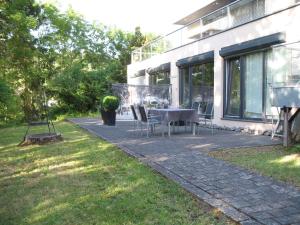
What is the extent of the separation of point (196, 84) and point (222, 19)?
10.8 ft

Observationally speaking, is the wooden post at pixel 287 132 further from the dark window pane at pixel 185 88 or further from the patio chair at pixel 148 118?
the dark window pane at pixel 185 88

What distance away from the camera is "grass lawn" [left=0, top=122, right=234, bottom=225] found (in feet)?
12.3

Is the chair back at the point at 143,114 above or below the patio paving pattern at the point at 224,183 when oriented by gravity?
above

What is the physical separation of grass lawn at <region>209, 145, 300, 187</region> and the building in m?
1.88

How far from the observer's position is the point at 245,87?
1191 centimetres

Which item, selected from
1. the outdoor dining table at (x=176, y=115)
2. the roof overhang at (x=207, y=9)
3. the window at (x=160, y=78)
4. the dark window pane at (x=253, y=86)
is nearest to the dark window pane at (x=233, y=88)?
the dark window pane at (x=253, y=86)

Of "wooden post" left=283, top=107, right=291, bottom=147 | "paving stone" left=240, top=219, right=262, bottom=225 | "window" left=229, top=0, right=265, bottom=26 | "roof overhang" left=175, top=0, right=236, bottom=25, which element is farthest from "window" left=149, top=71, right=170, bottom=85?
"paving stone" left=240, top=219, right=262, bottom=225

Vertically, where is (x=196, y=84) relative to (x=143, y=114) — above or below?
above

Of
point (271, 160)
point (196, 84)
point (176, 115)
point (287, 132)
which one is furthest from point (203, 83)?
point (271, 160)

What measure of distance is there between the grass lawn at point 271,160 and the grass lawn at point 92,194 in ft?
5.42

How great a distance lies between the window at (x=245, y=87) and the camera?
36.7 ft

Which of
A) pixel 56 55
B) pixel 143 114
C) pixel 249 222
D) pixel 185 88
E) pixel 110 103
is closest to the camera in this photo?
pixel 249 222

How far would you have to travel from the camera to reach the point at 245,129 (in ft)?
37.6

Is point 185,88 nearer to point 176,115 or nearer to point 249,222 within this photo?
point 176,115
